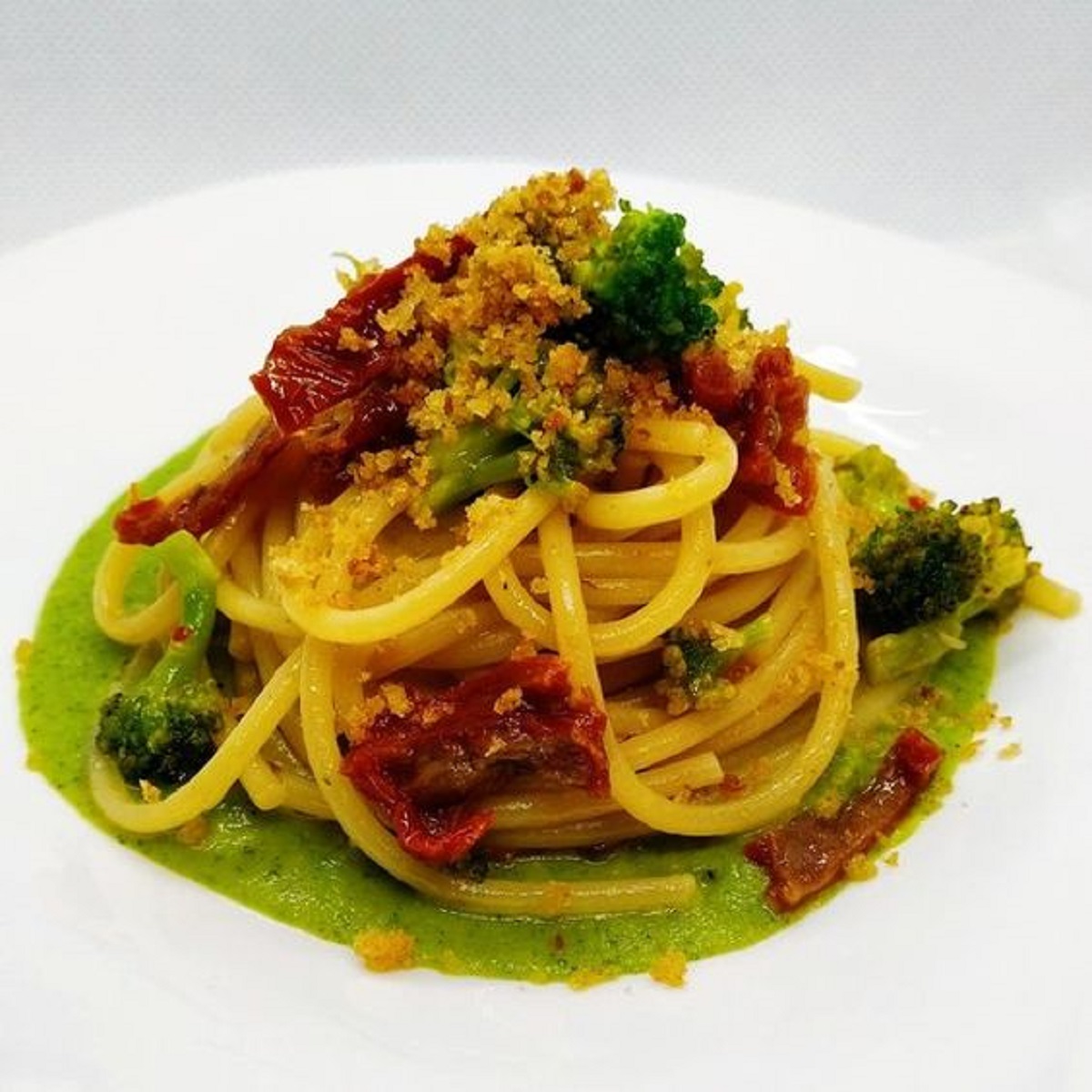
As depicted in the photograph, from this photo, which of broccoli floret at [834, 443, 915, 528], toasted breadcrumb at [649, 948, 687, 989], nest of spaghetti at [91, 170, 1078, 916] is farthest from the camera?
broccoli floret at [834, 443, 915, 528]

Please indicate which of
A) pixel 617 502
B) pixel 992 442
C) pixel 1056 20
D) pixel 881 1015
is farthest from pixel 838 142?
pixel 881 1015

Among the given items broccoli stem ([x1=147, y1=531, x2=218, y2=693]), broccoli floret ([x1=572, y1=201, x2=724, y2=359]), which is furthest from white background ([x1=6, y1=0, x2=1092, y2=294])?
broccoli floret ([x1=572, y1=201, x2=724, y2=359])

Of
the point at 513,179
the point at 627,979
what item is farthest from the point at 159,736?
the point at 513,179

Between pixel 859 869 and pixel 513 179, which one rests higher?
pixel 513 179

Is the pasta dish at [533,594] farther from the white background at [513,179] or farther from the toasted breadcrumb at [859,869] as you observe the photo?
the white background at [513,179]

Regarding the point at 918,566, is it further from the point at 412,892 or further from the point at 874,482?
the point at 412,892

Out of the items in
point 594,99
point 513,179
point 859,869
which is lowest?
point 859,869

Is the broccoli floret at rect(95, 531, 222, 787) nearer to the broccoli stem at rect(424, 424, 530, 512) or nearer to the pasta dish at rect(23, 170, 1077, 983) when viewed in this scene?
the pasta dish at rect(23, 170, 1077, 983)
